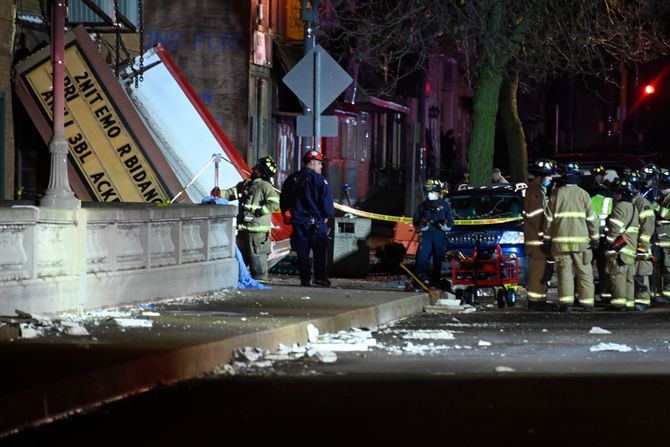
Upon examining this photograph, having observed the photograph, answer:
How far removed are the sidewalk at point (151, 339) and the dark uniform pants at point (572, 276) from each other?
1.87 meters

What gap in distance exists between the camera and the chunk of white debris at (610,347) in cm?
1318

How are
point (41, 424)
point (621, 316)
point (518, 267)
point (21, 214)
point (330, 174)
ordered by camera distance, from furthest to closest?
point (330, 174)
point (518, 267)
point (621, 316)
point (21, 214)
point (41, 424)

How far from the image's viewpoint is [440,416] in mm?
9062

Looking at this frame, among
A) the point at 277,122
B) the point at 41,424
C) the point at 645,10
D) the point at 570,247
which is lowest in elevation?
the point at 41,424

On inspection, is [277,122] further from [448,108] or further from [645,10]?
[448,108]

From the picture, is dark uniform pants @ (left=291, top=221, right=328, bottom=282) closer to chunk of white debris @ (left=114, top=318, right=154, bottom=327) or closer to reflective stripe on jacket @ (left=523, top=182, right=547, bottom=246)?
reflective stripe on jacket @ (left=523, top=182, right=547, bottom=246)

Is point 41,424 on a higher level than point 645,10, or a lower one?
lower

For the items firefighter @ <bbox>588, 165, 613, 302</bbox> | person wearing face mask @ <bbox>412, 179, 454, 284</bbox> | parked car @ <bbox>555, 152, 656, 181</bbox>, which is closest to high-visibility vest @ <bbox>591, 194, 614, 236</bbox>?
firefighter @ <bbox>588, 165, 613, 302</bbox>

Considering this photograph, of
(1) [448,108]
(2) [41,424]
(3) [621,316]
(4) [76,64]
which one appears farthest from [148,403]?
(1) [448,108]

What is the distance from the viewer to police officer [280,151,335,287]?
757 inches

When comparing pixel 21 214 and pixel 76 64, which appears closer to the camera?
pixel 21 214

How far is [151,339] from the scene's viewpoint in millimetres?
12117

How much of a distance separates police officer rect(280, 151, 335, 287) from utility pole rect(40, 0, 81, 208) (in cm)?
496

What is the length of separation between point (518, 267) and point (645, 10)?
13790mm
